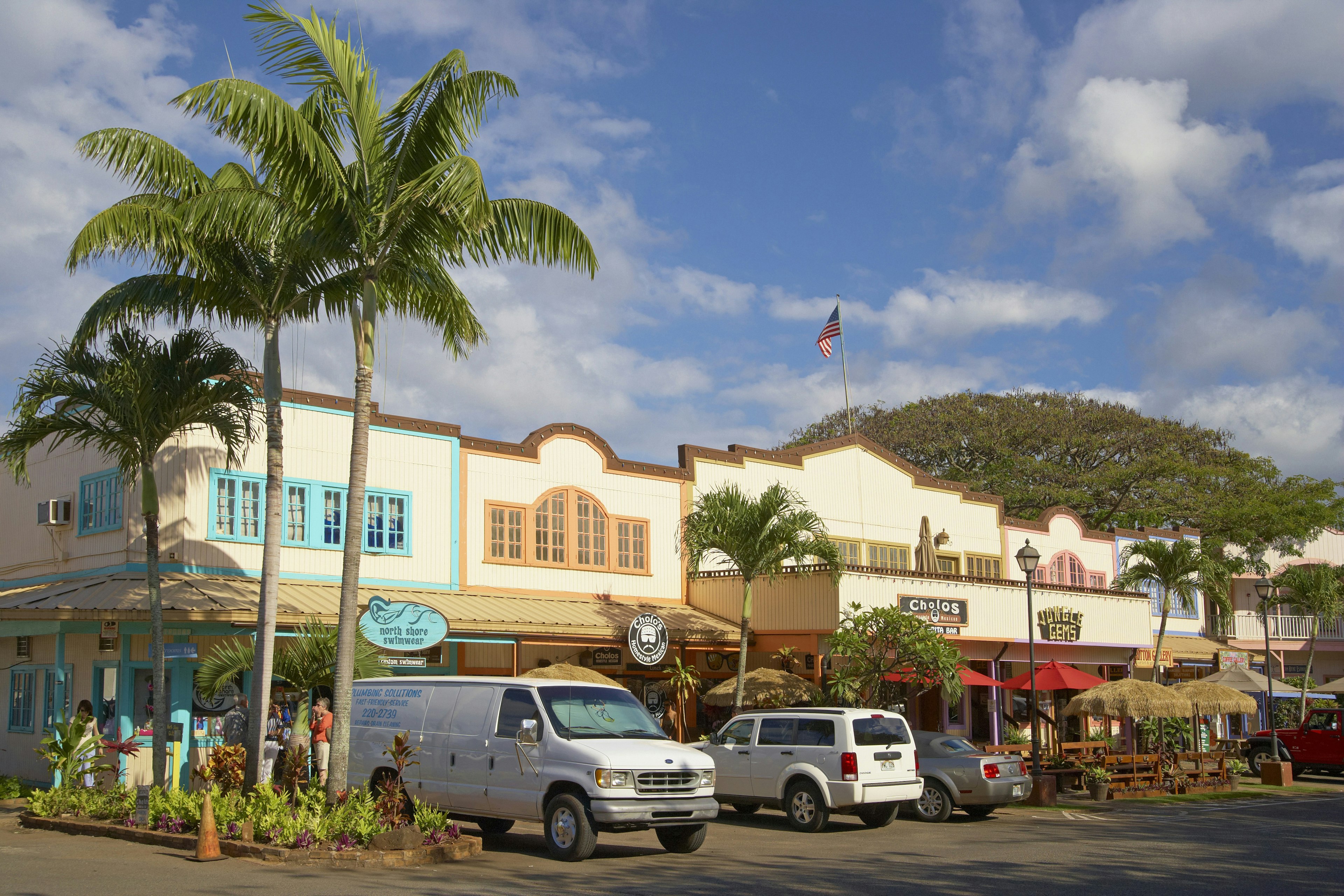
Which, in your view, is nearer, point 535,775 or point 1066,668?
point 535,775

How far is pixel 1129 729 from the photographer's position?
1287 inches

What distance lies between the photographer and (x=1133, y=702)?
2389cm

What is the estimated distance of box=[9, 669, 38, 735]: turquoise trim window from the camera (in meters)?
22.4

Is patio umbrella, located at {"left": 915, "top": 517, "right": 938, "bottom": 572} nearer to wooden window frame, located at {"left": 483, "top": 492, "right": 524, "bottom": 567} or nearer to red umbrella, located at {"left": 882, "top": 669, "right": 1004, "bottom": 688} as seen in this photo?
red umbrella, located at {"left": 882, "top": 669, "right": 1004, "bottom": 688}

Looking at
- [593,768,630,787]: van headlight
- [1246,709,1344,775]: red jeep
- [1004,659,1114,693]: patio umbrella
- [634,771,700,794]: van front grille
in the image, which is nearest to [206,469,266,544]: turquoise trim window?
[593,768,630,787]: van headlight

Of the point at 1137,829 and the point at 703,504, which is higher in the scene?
the point at 703,504

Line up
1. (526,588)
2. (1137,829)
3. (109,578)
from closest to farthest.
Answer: (1137,829), (109,578), (526,588)

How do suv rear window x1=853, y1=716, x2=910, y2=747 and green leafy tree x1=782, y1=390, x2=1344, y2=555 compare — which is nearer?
suv rear window x1=853, y1=716, x2=910, y2=747

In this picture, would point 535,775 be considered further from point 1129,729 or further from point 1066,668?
point 1129,729

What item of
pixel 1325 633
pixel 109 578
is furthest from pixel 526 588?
pixel 1325 633

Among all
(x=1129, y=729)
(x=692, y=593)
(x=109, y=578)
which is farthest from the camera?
(x=1129, y=729)

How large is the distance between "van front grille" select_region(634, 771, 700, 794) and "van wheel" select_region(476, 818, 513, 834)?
3.11 meters

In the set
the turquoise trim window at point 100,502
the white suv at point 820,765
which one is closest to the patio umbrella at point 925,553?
the white suv at point 820,765

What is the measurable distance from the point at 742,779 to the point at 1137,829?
5.62m
